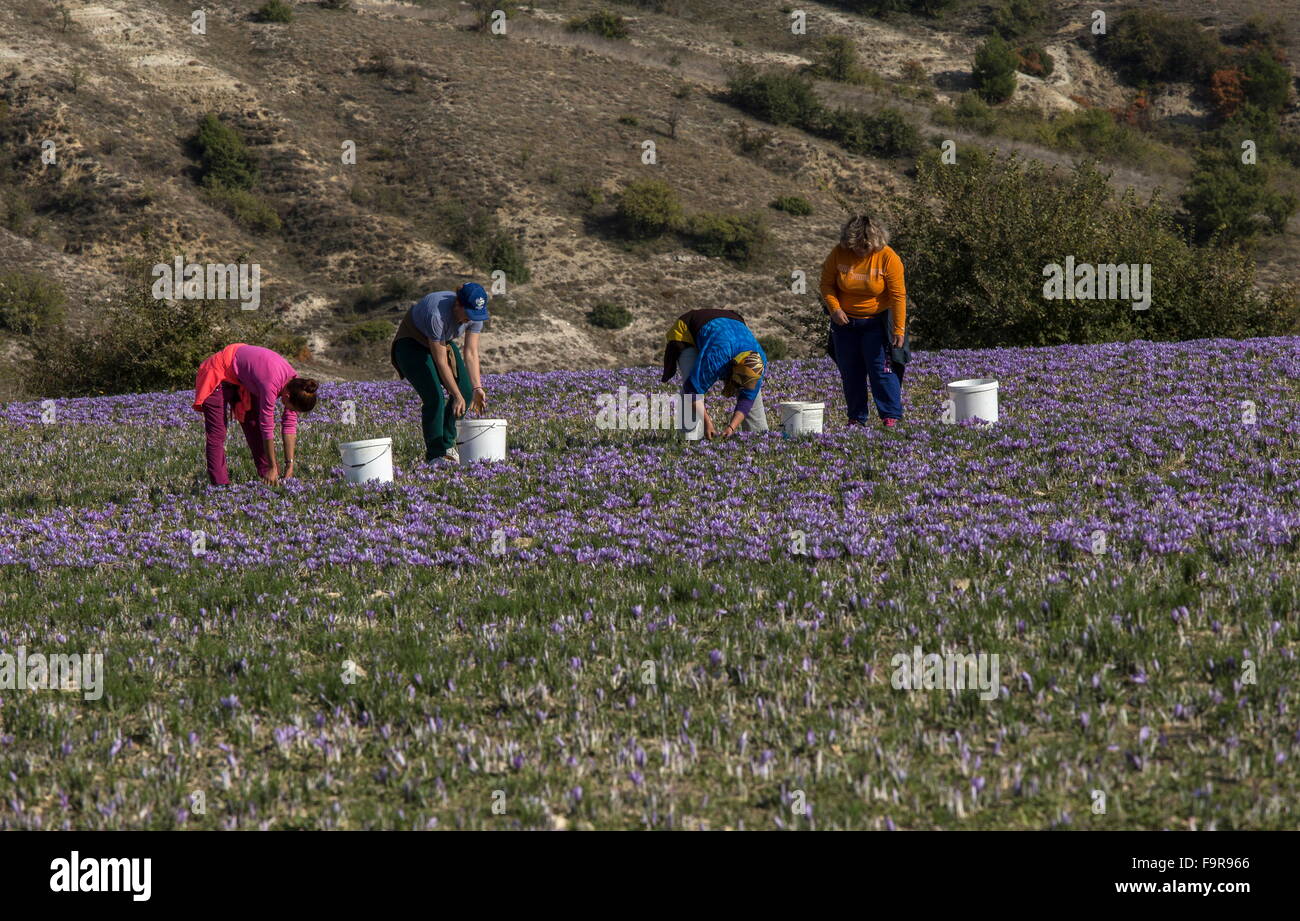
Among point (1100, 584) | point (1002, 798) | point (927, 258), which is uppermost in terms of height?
point (927, 258)

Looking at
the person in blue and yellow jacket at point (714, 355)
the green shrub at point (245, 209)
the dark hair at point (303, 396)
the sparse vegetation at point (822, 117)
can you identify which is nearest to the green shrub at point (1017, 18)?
the sparse vegetation at point (822, 117)

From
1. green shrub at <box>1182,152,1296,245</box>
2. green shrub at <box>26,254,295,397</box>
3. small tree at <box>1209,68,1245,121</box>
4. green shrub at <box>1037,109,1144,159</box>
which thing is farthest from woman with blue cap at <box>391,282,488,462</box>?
small tree at <box>1209,68,1245,121</box>

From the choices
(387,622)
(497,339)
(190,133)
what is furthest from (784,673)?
(190,133)

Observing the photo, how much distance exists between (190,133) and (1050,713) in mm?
58235

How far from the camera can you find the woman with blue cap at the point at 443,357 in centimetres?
1150

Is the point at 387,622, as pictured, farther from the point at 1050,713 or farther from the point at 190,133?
the point at 190,133

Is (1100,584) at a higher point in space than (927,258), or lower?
lower

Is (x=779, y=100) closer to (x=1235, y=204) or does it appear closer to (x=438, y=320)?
(x=1235, y=204)

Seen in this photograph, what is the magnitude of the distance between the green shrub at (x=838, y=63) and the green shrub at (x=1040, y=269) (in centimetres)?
4619

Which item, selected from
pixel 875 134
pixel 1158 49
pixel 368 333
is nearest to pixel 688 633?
pixel 368 333

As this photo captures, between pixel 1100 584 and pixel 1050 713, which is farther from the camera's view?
pixel 1100 584

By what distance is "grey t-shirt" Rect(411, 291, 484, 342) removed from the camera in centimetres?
1150

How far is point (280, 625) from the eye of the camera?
7375mm

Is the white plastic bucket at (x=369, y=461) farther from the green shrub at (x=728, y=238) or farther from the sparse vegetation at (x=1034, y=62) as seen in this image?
the sparse vegetation at (x=1034, y=62)
